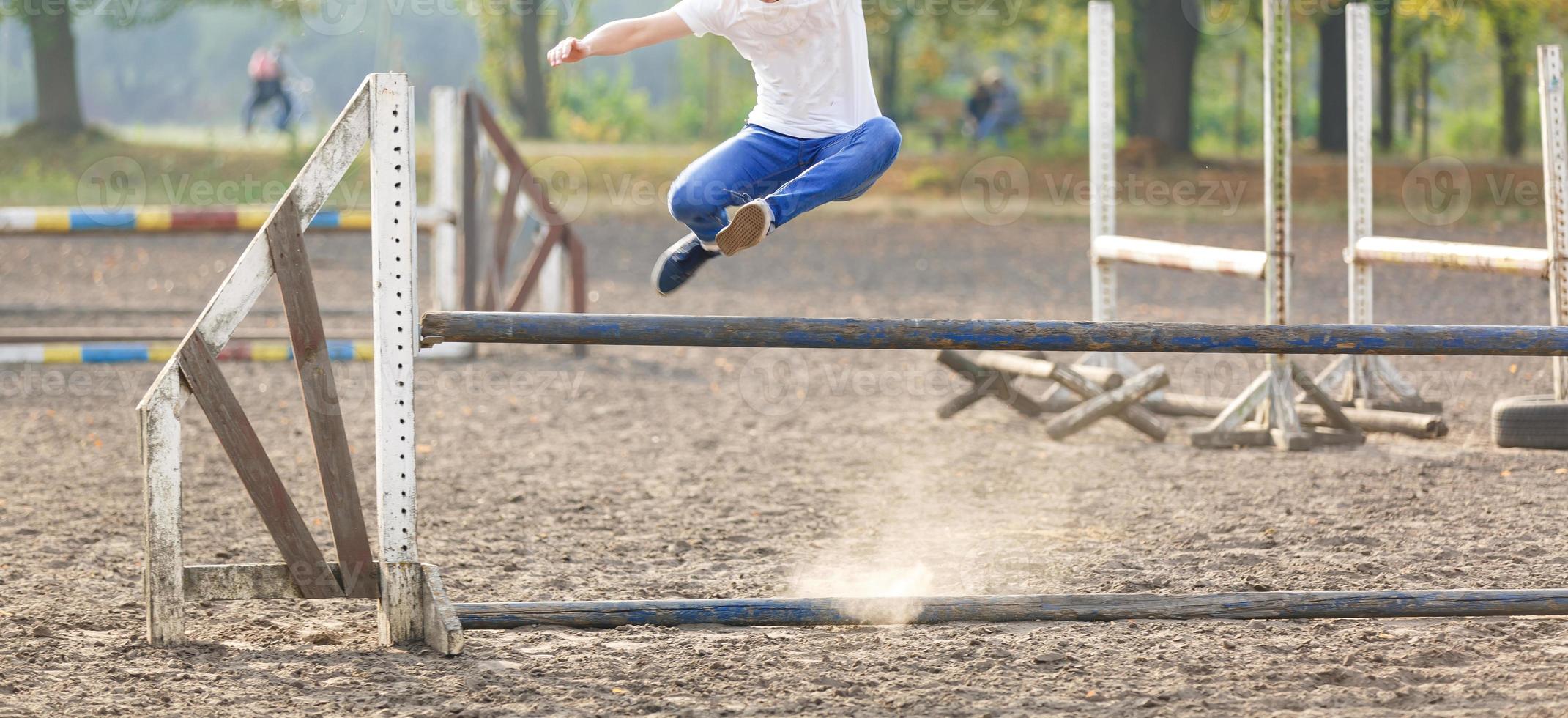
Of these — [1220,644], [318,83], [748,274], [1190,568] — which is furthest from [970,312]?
[318,83]

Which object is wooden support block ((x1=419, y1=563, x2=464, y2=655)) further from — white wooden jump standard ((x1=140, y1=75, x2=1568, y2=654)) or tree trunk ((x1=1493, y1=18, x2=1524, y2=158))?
tree trunk ((x1=1493, y1=18, x2=1524, y2=158))

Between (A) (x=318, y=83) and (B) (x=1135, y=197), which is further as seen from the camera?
(A) (x=318, y=83)

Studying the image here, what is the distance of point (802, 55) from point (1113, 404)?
3087 millimetres

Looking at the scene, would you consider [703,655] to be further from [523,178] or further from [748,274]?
[748,274]

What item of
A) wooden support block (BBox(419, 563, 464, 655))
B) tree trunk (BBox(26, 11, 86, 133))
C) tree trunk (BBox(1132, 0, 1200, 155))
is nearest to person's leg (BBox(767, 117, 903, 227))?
wooden support block (BBox(419, 563, 464, 655))

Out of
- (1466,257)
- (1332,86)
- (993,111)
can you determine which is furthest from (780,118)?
(993,111)

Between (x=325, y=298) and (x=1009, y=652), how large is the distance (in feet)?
34.5

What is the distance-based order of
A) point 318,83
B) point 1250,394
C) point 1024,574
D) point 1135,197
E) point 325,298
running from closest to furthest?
1. point 1024,574
2. point 1250,394
3. point 325,298
4. point 1135,197
5. point 318,83

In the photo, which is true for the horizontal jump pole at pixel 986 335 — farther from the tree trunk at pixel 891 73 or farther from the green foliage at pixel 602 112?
the green foliage at pixel 602 112

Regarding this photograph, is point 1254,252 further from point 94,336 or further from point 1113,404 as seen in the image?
point 94,336

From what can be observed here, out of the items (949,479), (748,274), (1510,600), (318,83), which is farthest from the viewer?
(318,83)

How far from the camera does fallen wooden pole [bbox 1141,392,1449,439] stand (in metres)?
6.87

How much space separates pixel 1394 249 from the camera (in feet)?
21.9

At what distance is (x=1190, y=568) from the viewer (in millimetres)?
4617
